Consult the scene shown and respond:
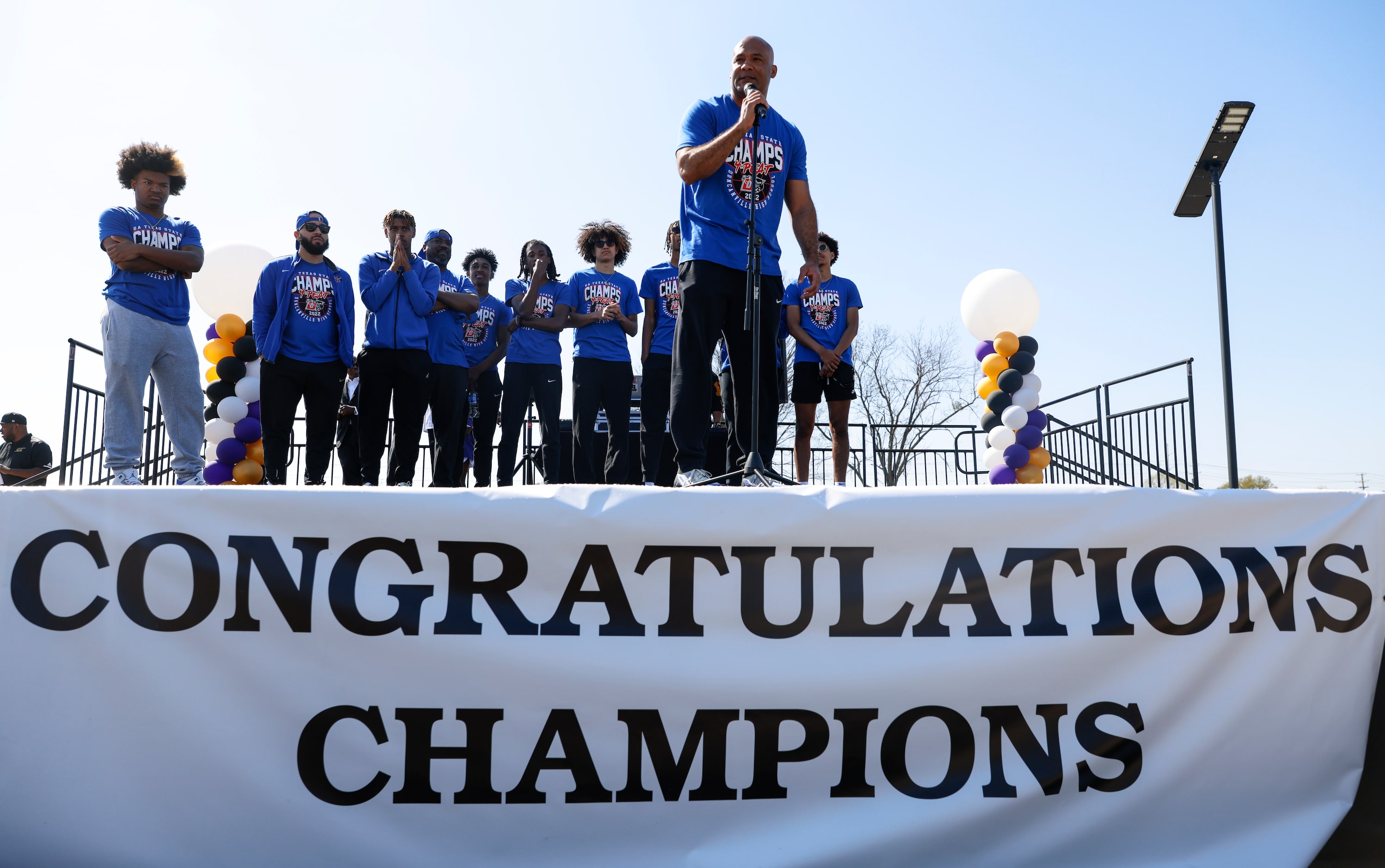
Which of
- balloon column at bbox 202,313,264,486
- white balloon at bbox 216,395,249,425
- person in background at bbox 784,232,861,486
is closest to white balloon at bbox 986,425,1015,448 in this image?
person in background at bbox 784,232,861,486

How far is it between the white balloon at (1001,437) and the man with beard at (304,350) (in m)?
5.28

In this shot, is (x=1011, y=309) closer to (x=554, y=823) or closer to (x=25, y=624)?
(x=554, y=823)

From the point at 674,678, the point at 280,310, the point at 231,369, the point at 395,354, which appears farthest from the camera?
the point at 231,369

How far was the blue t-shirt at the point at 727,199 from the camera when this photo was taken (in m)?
3.35

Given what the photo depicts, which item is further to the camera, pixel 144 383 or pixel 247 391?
A: pixel 247 391

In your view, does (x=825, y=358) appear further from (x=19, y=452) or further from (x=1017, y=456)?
(x=19, y=452)

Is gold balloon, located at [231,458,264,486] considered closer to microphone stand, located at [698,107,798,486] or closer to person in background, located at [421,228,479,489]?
person in background, located at [421,228,479,489]

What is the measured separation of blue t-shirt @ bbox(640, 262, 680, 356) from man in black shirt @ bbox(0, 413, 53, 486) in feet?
19.8

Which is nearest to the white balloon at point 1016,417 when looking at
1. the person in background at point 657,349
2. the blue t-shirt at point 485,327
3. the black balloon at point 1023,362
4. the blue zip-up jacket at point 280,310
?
the black balloon at point 1023,362

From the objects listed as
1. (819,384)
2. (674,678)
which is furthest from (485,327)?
(674,678)

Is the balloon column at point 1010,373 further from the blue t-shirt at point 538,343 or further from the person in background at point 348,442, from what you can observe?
the person in background at point 348,442

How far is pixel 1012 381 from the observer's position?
24.7 ft

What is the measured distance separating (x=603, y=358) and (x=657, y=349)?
0.39m

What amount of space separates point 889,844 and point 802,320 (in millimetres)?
3591
